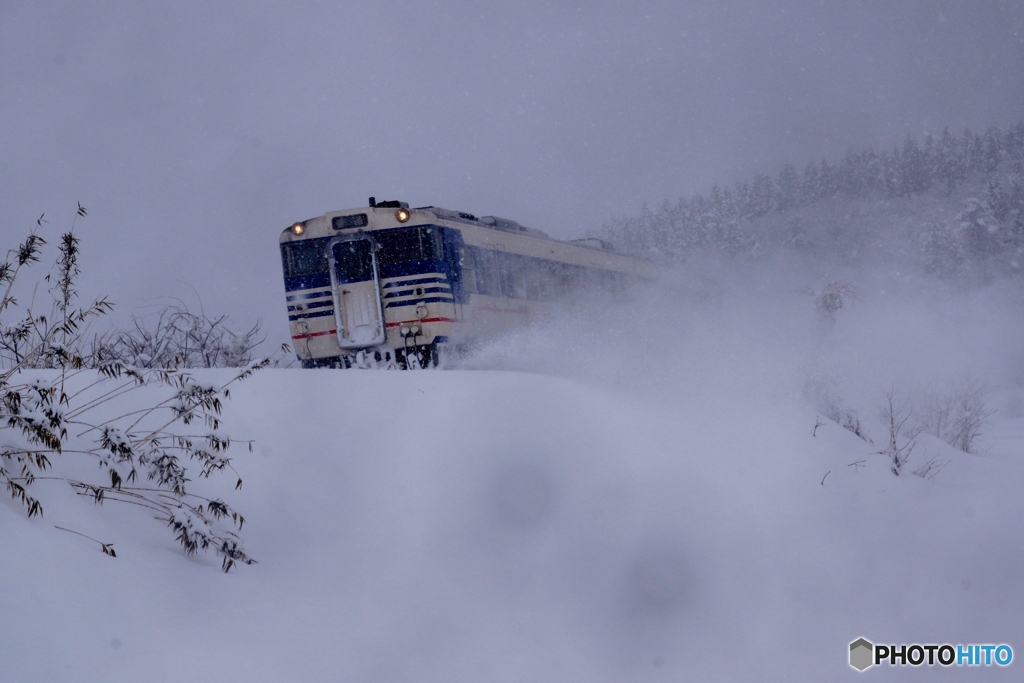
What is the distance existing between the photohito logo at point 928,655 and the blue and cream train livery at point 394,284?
833 cm

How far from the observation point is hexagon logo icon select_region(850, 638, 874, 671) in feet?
18.1

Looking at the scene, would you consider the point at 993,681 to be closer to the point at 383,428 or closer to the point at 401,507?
the point at 401,507

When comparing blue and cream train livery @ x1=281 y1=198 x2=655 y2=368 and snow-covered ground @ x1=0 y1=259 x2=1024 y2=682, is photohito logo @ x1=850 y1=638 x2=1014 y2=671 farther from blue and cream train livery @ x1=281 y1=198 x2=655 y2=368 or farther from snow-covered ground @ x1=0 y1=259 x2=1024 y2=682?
blue and cream train livery @ x1=281 y1=198 x2=655 y2=368

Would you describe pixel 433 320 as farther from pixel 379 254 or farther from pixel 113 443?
pixel 113 443

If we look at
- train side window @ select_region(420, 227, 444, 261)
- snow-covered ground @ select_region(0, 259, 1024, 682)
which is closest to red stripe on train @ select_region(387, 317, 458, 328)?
train side window @ select_region(420, 227, 444, 261)

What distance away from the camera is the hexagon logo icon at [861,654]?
5512 mm

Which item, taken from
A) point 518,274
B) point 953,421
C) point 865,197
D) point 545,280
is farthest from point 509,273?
point 865,197

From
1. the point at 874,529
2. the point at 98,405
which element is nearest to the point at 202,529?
the point at 98,405

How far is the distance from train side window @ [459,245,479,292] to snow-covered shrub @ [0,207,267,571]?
7432 millimetres

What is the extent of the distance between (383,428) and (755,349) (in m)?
10.8

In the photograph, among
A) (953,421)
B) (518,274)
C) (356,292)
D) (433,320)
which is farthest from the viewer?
(518,274)

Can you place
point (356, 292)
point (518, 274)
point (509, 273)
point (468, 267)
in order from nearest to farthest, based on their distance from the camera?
point (356, 292) < point (468, 267) < point (509, 273) < point (518, 274)

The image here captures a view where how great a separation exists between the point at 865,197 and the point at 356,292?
2046 inches

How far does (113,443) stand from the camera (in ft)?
17.8
